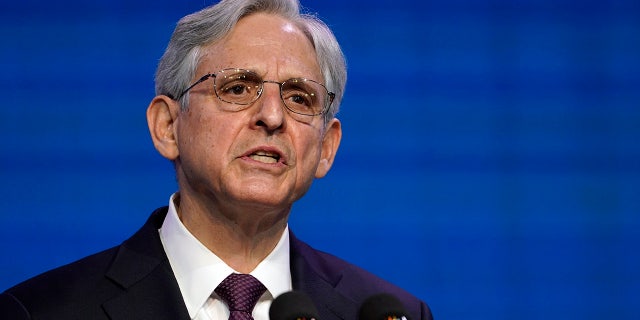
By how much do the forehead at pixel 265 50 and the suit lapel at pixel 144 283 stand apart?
1.58ft

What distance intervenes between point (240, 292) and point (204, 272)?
11 centimetres

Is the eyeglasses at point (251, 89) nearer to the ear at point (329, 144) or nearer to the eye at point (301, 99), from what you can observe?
the eye at point (301, 99)

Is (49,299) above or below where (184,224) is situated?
below

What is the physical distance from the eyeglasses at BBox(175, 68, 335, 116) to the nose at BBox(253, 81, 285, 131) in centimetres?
1

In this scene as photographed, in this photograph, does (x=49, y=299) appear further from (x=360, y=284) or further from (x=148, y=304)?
(x=360, y=284)

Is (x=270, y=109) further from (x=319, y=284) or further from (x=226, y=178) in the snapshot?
(x=319, y=284)

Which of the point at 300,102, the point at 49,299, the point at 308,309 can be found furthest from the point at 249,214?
the point at 308,309

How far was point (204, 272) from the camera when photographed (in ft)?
7.18

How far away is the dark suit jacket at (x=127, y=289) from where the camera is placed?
208cm

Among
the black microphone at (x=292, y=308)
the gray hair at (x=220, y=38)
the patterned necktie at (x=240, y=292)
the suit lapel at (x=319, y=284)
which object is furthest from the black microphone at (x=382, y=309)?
the gray hair at (x=220, y=38)

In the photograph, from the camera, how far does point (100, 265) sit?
2.22 metres

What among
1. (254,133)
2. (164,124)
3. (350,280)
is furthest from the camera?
(350,280)

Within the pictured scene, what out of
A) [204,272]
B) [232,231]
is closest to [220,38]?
[232,231]

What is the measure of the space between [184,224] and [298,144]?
39cm
